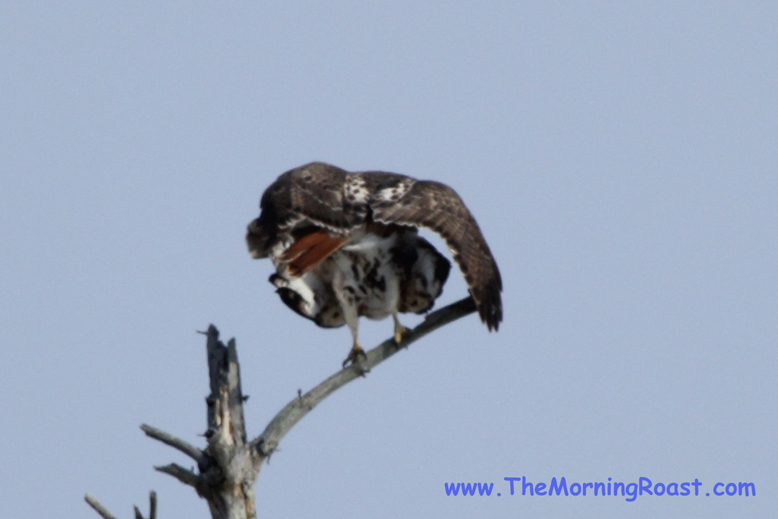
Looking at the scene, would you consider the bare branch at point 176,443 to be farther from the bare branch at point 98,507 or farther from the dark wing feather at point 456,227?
the dark wing feather at point 456,227

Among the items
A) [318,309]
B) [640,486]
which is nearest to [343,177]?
[318,309]

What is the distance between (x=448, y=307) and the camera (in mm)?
8938

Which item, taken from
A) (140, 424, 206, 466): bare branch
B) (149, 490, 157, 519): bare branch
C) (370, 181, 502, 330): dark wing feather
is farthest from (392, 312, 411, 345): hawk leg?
(149, 490, 157, 519): bare branch

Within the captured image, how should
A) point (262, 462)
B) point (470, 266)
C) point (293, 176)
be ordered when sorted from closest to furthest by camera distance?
point (262, 462)
point (470, 266)
point (293, 176)

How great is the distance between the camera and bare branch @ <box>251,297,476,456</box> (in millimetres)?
7915

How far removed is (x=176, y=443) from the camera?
25.0 feet

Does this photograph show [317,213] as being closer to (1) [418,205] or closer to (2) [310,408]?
(1) [418,205]

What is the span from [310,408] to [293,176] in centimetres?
225

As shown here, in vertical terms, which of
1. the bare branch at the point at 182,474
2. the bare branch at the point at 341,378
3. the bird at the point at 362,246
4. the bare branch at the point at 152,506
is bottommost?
the bare branch at the point at 152,506

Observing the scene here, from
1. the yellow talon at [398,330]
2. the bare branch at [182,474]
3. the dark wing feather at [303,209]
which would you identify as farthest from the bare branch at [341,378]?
the dark wing feather at [303,209]

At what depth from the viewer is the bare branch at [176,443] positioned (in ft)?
24.3

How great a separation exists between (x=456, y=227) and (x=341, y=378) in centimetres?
147

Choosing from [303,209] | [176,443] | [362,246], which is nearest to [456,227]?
[362,246]

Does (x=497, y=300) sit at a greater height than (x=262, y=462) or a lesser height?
greater
